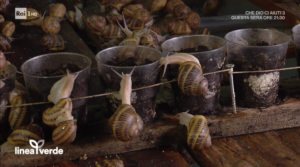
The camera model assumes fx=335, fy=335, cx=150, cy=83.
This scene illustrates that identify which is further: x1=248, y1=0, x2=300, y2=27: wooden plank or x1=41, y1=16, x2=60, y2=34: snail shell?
x1=41, y1=16, x2=60, y2=34: snail shell

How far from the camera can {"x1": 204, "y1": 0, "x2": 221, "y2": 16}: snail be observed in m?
3.21

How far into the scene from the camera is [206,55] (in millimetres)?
1310

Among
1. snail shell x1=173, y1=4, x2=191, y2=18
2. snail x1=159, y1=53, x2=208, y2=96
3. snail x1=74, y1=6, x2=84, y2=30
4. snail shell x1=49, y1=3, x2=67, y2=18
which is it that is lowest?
snail x1=74, y1=6, x2=84, y2=30

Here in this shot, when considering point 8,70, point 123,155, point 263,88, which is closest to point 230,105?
point 263,88

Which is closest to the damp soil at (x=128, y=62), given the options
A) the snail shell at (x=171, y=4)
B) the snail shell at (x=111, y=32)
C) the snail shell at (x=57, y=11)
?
the snail shell at (x=111, y=32)

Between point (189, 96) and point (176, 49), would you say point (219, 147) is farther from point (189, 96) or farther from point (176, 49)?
point (176, 49)

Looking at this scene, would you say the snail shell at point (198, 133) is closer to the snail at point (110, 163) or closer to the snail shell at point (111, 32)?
the snail at point (110, 163)

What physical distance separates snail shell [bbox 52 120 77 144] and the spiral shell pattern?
1.36 ft

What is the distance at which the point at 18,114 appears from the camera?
125 centimetres

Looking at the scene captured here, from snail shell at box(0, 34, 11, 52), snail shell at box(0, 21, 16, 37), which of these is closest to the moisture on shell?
snail shell at box(0, 34, 11, 52)

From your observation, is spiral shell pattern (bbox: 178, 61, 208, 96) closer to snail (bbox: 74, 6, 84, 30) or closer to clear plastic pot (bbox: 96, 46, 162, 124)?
clear plastic pot (bbox: 96, 46, 162, 124)

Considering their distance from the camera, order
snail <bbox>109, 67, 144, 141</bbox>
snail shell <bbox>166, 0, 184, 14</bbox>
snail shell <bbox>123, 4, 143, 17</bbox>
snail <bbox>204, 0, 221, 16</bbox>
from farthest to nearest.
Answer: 1. snail <bbox>204, 0, 221, 16</bbox>
2. snail shell <bbox>166, 0, 184, 14</bbox>
3. snail shell <bbox>123, 4, 143, 17</bbox>
4. snail <bbox>109, 67, 144, 141</bbox>

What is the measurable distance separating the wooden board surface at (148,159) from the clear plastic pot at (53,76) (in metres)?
0.16

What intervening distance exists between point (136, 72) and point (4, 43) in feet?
4.27
